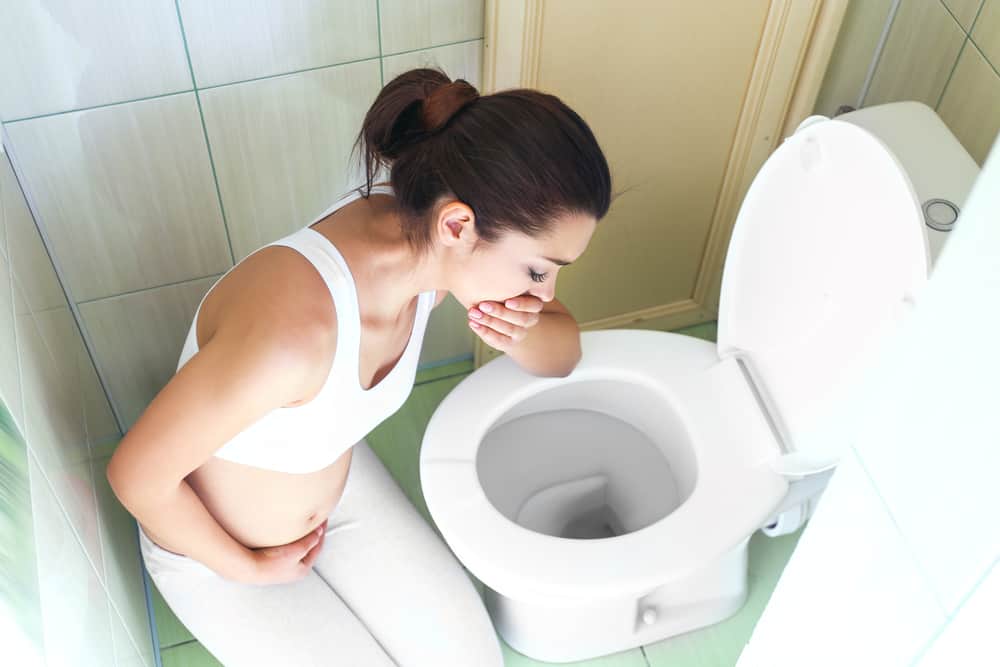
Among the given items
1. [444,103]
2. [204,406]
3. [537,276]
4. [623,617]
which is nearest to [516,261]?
[537,276]

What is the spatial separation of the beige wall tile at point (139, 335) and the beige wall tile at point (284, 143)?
5.2 inches

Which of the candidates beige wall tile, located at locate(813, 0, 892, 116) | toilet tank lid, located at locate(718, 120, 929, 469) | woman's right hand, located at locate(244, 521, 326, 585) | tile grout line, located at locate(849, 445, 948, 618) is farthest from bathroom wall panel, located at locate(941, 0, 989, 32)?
woman's right hand, located at locate(244, 521, 326, 585)

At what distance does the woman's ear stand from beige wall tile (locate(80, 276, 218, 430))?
→ 67 centimetres

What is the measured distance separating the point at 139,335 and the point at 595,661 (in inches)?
34.7

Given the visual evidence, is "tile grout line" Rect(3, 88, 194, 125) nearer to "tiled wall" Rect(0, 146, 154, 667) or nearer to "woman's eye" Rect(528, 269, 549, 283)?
"tiled wall" Rect(0, 146, 154, 667)

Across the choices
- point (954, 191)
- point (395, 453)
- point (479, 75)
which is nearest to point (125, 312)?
point (395, 453)

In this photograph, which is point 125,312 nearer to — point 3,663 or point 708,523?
point 708,523

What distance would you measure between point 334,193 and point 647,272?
2.04 feet

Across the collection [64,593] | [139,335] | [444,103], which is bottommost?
[139,335]

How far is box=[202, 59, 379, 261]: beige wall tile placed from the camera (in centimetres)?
136

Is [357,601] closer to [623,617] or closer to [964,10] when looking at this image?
[623,617]

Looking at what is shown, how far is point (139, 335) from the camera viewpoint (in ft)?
5.26

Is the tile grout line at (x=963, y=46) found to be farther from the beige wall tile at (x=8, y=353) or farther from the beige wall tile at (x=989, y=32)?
the beige wall tile at (x=8, y=353)

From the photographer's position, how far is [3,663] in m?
0.55
